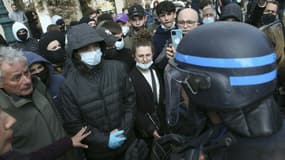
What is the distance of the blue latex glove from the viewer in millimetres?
2266

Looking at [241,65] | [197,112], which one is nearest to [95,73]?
[197,112]

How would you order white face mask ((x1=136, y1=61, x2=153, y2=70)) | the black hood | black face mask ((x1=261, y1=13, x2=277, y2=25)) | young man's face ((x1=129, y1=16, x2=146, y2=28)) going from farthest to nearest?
young man's face ((x1=129, y1=16, x2=146, y2=28))
black face mask ((x1=261, y1=13, x2=277, y2=25))
white face mask ((x1=136, y1=61, x2=153, y2=70))
the black hood

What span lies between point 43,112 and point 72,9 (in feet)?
38.4

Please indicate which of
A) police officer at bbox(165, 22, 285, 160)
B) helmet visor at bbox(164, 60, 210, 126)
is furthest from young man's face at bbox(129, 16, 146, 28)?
police officer at bbox(165, 22, 285, 160)

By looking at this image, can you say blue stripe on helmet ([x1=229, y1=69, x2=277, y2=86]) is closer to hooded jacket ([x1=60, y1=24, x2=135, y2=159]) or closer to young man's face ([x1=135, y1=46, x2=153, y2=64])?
hooded jacket ([x1=60, y1=24, x2=135, y2=159])

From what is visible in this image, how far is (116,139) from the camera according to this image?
2.27 metres

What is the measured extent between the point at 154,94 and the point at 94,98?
29.2 inches

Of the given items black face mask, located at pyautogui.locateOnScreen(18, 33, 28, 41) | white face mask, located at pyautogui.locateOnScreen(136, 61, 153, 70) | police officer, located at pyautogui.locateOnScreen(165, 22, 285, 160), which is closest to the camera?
police officer, located at pyautogui.locateOnScreen(165, 22, 285, 160)

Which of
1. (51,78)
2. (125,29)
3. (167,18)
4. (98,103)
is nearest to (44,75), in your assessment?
(51,78)

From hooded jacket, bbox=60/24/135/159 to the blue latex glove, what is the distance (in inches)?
1.5

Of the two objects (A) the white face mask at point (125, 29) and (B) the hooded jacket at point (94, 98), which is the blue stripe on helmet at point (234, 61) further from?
(A) the white face mask at point (125, 29)

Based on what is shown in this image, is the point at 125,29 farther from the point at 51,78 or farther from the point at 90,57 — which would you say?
the point at 90,57

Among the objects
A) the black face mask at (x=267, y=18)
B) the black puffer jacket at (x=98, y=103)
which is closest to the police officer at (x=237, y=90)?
the black puffer jacket at (x=98, y=103)

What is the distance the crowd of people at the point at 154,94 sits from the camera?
1.02 meters
